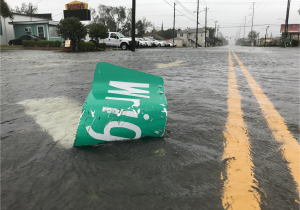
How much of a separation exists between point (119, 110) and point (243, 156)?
36.9 inches

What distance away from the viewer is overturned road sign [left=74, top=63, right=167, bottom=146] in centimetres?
186

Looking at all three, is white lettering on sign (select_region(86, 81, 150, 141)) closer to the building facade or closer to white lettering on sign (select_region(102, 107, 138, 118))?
white lettering on sign (select_region(102, 107, 138, 118))

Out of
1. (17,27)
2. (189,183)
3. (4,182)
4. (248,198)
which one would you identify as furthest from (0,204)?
(17,27)

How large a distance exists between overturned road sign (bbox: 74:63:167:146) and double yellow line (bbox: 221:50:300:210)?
0.58m

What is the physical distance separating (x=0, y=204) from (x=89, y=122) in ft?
2.50

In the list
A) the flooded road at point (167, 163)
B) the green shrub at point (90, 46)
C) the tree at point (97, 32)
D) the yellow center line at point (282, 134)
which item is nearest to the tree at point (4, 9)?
the tree at point (97, 32)

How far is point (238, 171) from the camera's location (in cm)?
154

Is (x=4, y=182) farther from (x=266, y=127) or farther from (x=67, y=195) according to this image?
(x=266, y=127)

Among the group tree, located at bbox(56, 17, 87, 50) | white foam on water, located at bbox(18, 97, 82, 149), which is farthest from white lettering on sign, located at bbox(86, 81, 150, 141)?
tree, located at bbox(56, 17, 87, 50)

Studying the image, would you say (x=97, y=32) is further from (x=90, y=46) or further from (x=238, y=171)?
(x=238, y=171)

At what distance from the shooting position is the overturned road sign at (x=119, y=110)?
1.86m

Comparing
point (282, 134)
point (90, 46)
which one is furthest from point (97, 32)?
point (282, 134)

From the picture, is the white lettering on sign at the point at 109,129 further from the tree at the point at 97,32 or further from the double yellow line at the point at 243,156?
the tree at the point at 97,32

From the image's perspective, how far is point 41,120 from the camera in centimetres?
261
